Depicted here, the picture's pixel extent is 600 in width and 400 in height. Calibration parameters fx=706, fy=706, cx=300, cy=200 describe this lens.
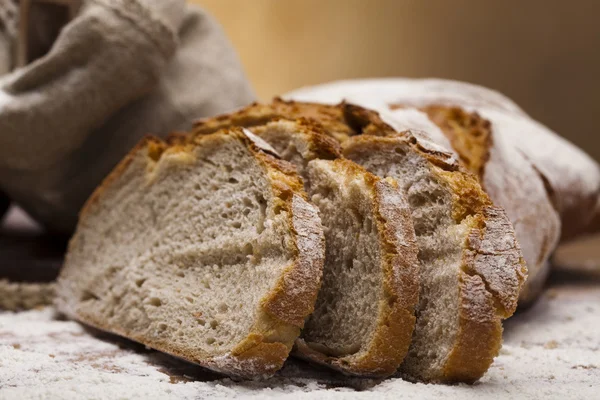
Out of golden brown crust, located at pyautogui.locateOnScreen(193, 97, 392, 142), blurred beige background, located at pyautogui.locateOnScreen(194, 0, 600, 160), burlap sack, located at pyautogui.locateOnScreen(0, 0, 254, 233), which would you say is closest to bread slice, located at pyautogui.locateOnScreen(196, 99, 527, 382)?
golden brown crust, located at pyautogui.locateOnScreen(193, 97, 392, 142)

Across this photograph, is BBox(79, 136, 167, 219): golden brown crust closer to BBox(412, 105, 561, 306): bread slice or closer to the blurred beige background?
BBox(412, 105, 561, 306): bread slice

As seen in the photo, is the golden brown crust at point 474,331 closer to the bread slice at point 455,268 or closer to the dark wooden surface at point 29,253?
the bread slice at point 455,268

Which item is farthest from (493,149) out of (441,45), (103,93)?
(441,45)

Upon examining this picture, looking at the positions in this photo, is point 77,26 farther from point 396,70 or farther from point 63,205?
point 396,70

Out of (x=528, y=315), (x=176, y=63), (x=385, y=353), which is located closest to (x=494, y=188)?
(x=528, y=315)

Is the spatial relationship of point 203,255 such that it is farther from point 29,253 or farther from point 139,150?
point 29,253

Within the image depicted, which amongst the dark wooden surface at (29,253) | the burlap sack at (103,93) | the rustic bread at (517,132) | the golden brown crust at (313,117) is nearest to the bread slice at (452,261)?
the golden brown crust at (313,117)
